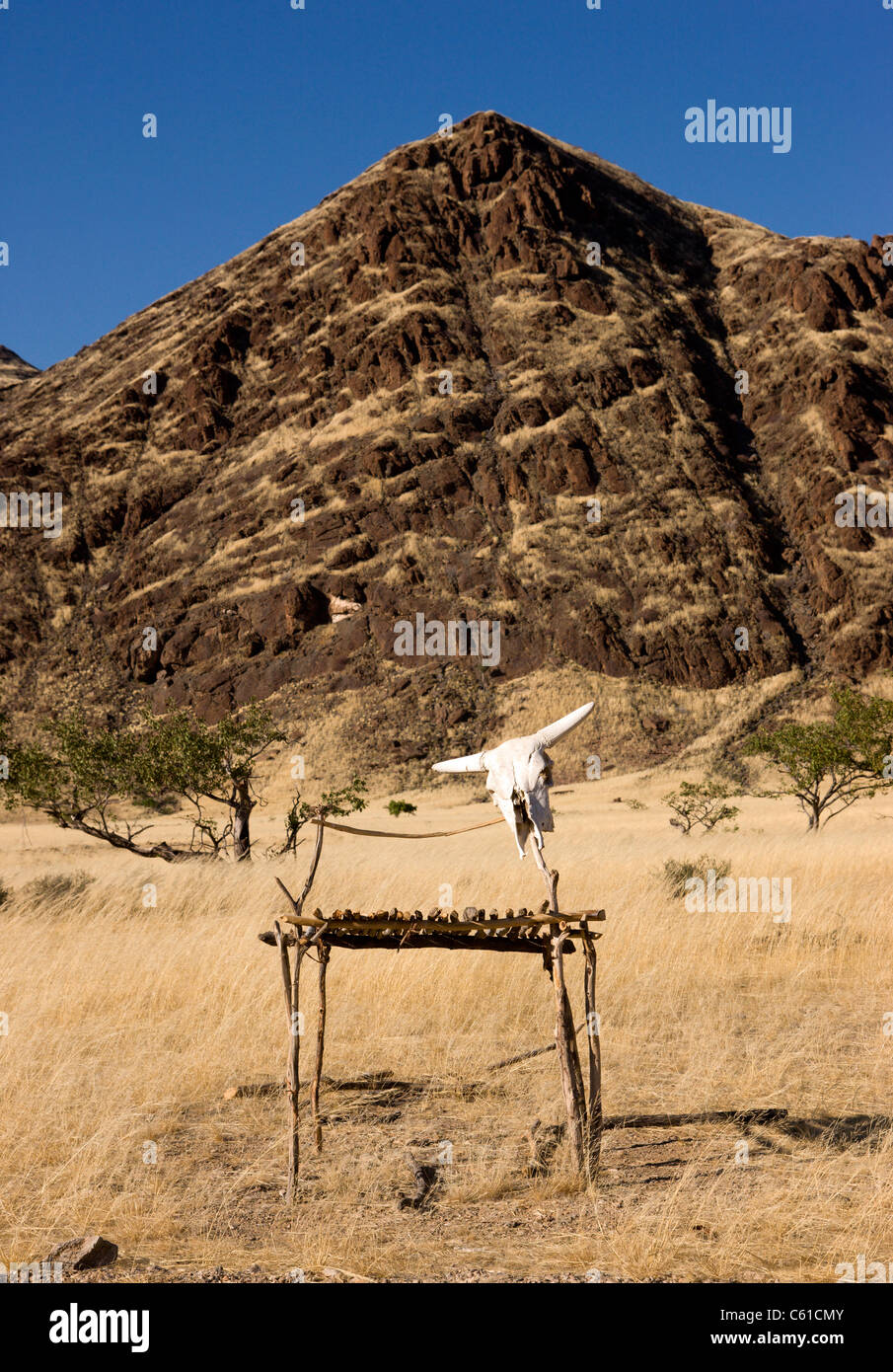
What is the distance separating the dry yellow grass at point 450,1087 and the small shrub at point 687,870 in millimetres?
645

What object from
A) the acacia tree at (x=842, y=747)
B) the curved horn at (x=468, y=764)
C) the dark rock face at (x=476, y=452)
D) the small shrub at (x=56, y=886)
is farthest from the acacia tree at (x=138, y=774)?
the dark rock face at (x=476, y=452)

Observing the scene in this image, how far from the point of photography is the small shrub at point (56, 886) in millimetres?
14047

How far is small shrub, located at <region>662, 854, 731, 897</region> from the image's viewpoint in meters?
13.9

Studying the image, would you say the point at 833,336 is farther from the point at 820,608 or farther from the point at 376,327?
A: the point at 376,327

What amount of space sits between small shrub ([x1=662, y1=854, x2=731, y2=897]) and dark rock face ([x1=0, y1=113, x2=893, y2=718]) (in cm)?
4048

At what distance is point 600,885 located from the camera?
44.8ft

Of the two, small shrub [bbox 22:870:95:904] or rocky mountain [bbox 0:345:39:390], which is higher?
rocky mountain [bbox 0:345:39:390]

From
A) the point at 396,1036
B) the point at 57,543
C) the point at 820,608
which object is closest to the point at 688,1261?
the point at 396,1036

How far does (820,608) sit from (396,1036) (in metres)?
55.3

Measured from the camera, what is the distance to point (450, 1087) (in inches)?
295

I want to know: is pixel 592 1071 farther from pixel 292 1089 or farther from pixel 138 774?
pixel 138 774

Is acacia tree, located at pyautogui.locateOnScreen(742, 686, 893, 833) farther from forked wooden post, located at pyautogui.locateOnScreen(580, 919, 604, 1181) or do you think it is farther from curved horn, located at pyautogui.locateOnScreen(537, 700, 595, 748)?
curved horn, located at pyautogui.locateOnScreen(537, 700, 595, 748)

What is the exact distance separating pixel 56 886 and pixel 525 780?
11723 millimetres

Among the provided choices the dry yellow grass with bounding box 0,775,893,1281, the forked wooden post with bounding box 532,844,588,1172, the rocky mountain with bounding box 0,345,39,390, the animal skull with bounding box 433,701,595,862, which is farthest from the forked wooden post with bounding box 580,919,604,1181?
the rocky mountain with bounding box 0,345,39,390
